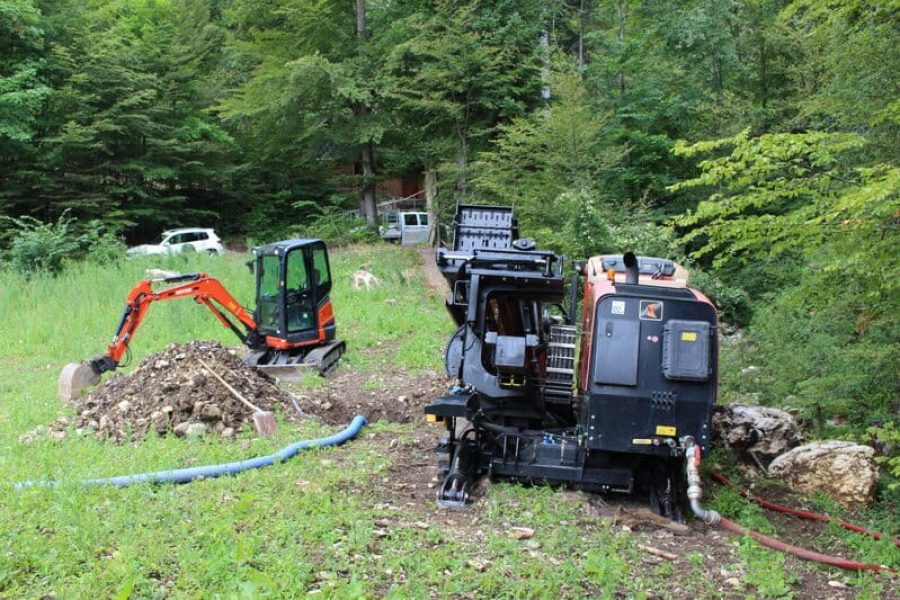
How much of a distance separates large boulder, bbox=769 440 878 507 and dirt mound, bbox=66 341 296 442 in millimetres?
5344

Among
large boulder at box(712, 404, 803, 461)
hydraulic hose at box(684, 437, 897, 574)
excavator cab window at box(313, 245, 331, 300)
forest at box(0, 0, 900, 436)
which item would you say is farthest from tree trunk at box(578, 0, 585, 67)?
hydraulic hose at box(684, 437, 897, 574)

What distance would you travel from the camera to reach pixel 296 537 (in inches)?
213

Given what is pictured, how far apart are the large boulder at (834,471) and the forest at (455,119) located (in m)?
1.13

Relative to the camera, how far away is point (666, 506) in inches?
263

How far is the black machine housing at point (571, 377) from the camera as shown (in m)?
6.28

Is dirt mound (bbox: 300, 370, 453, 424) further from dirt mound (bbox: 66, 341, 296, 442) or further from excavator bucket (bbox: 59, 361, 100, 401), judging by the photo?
excavator bucket (bbox: 59, 361, 100, 401)

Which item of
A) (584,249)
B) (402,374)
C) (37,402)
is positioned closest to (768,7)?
(584,249)

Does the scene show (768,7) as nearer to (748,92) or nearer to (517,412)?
(748,92)

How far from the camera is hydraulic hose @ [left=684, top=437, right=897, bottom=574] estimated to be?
5.81 meters

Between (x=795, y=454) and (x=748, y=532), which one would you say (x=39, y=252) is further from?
(x=748, y=532)

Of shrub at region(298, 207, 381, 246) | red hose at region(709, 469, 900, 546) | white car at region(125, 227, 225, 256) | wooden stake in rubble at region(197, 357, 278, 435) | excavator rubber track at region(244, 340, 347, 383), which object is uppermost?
shrub at region(298, 207, 381, 246)

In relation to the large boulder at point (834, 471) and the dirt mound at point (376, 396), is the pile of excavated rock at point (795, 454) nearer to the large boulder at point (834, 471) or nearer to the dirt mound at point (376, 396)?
the large boulder at point (834, 471)

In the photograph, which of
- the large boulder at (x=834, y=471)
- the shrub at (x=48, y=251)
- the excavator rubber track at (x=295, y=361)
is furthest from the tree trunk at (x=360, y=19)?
the large boulder at (x=834, y=471)

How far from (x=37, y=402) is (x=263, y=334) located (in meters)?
3.23
